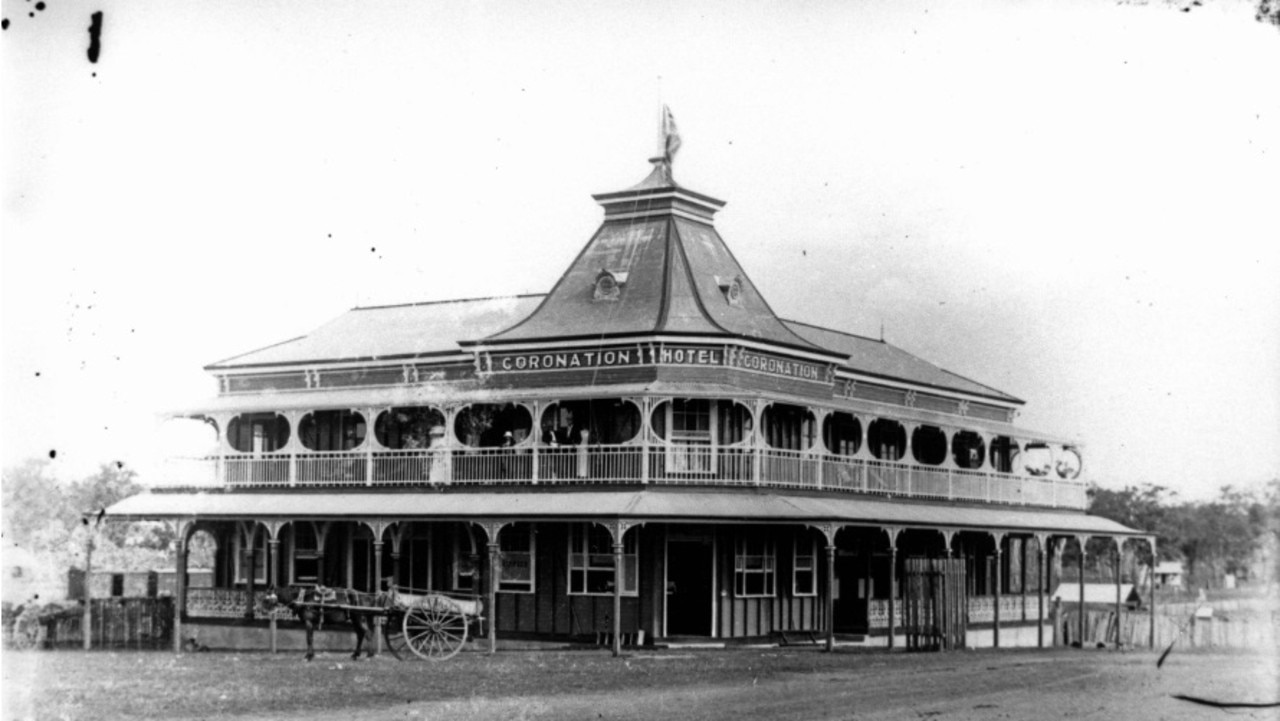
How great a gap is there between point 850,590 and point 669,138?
1120 cm

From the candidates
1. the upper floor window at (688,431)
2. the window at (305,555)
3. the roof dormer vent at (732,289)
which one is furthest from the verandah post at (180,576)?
the roof dormer vent at (732,289)

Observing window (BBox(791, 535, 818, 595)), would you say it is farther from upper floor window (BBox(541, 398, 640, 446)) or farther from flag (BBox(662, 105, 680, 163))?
flag (BBox(662, 105, 680, 163))

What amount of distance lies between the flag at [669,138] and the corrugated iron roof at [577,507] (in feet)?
25.4

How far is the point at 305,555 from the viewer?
39000 mm

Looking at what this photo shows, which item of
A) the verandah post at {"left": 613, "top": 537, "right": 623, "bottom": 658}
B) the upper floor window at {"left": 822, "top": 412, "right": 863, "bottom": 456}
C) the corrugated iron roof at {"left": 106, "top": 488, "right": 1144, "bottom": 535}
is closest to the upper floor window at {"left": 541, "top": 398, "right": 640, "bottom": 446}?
the corrugated iron roof at {"left": 106, "top": 488, "right": 1144, "bottom": 535}

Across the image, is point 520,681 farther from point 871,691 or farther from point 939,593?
point 939,593

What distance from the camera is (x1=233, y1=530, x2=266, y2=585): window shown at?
39.9 meters

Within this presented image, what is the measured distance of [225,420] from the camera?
39656mm

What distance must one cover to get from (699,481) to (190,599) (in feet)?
44.1

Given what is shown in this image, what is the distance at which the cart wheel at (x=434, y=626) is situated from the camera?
31.4m

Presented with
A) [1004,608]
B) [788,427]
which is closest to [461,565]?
[788,427]

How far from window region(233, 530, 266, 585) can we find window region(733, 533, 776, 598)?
11.7 m

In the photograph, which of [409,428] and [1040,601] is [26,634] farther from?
[1040,601]

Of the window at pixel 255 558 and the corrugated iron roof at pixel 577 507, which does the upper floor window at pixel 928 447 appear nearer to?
the corrugated iron roof at pixel 577 507
